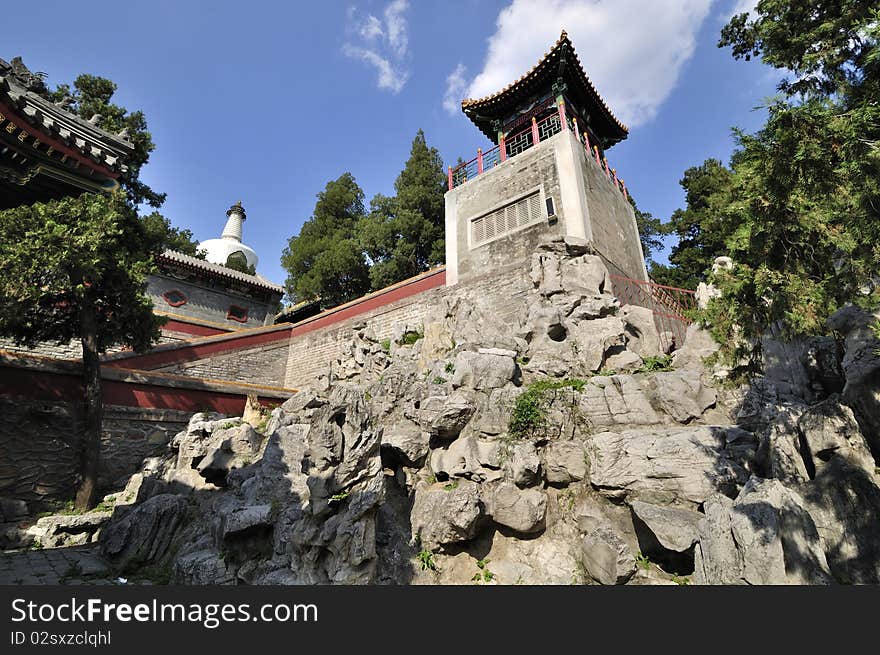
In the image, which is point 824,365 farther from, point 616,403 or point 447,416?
point 447,416

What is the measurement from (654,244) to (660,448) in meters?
21.5

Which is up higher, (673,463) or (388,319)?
(388,319)

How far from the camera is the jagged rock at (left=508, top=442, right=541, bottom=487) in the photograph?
7312 millimetres

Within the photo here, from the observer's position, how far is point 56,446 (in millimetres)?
9773

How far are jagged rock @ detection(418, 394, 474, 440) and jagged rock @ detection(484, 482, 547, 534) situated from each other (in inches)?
61.9

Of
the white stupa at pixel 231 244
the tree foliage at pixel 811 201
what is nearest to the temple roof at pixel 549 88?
the tree foliage at pixel 811 201

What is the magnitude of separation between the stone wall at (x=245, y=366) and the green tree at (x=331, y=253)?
184 inches

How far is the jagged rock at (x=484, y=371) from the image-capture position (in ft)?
29.7

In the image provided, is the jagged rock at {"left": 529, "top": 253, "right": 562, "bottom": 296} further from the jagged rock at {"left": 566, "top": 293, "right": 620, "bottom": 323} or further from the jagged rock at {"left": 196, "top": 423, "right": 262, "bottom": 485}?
the jagged rock at {"left": 196, "top": 423, "right": 262, "bottom": 485}

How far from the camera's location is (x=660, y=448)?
6.98 meters

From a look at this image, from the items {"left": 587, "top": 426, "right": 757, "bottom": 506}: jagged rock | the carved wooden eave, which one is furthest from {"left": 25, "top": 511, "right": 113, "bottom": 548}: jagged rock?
{"left": 587, "top": 426, "right": 757, "bottom": 506}: jagged rock

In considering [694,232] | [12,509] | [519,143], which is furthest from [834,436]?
[694,232]

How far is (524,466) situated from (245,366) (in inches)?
515

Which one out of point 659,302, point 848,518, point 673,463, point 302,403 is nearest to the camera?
point 848,518
